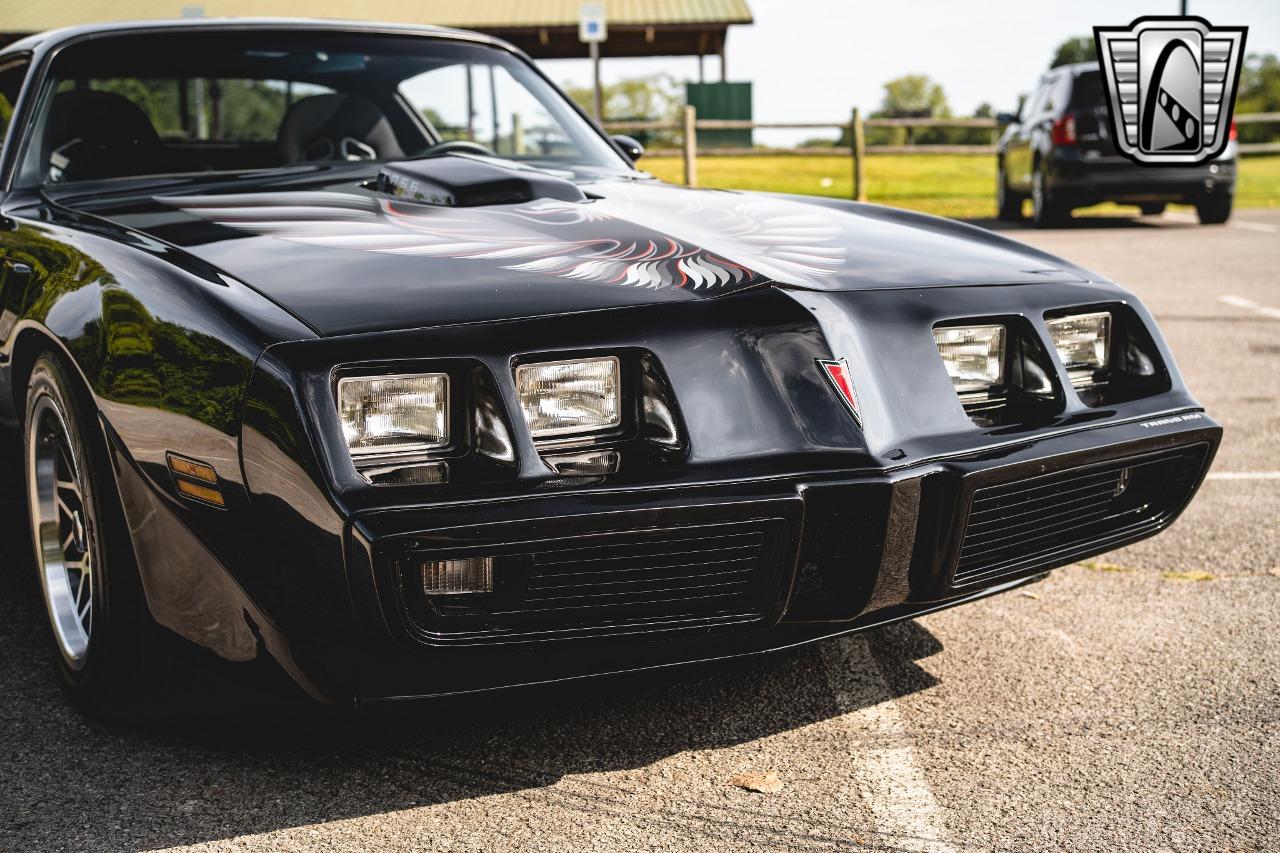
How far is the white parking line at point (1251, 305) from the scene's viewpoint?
7797mm

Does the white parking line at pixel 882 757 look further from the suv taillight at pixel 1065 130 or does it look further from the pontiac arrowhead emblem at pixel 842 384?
the suv taillight at pixel 1065 130

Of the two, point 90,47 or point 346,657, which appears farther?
point 90,47

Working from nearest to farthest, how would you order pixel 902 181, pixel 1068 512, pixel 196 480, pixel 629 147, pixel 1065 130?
pixel 196 480 → pixel 1068 512 → pixel 629 147 → pixel 1065 130 → pixel 902 181

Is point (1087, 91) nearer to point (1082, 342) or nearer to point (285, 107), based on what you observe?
point (285, 107)

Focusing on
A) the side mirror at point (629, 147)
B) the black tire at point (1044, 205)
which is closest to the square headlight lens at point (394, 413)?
the side mirror at point (629, 147)

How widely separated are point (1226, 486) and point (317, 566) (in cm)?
329

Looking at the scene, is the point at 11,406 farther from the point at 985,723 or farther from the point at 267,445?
the point at 985,723

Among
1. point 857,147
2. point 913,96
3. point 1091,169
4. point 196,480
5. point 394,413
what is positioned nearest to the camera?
point 394,413

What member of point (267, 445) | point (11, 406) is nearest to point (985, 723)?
point (267, 445)

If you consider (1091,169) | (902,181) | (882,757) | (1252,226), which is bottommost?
(902,181)

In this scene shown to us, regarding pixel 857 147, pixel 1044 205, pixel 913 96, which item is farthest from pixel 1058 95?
pixel 913 96

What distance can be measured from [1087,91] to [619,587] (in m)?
12.5

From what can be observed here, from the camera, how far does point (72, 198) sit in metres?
3.03

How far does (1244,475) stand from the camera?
4367 mm
